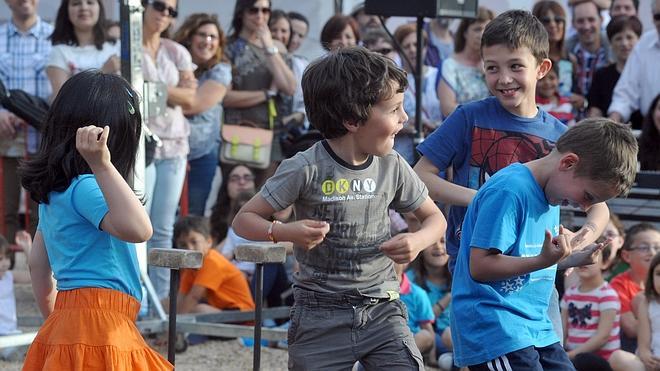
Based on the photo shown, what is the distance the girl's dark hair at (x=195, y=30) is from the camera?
7.93 metres

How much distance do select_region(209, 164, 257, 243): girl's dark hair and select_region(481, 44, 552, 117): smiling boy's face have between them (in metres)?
4.10

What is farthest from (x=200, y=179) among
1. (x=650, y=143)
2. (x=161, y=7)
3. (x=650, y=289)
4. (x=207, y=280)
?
(x=650, y=289)

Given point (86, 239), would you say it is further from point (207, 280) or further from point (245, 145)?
point (245, 145)

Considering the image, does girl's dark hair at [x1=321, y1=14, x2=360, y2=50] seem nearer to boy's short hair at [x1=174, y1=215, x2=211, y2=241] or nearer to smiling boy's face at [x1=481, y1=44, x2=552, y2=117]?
boy's short hair at [x1=174, y1=215, x2=211, y2=241]

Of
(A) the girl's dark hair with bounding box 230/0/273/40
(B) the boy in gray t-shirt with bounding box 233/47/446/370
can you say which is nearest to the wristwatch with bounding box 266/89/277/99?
(A) the girl's dark hair with bounding box 230/0/273/40

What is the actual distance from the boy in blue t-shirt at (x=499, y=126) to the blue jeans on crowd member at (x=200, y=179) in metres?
4.05

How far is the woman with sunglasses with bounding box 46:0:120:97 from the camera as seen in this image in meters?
7.18

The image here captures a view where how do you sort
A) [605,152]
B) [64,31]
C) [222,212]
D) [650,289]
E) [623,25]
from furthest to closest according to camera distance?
[623,25]
[222,212]
[64,31]
[650,289]
[605,152]

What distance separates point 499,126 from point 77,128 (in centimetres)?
160

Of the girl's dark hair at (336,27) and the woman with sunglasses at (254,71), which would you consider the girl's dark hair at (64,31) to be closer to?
the woman with sunglasses at (254,71)

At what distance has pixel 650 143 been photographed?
7.52 metres

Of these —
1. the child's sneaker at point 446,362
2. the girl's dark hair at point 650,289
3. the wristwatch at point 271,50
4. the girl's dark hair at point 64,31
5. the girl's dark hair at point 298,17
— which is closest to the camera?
the girl's dark hair at point 650,289

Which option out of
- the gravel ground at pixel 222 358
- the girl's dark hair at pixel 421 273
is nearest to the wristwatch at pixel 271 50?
the girl's dark hair at pixel 421 273

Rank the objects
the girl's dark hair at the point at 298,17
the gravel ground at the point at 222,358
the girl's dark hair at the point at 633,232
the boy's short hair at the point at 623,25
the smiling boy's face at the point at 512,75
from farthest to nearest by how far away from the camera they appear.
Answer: the girl's dark hair at the point at 298,17 → the boy's short hair at the point at 623,25 → the girl's dark hair at the point at 633,232 → the gravel ground at the point at 222,358 → the smiling boy's face at the point at 512,75
